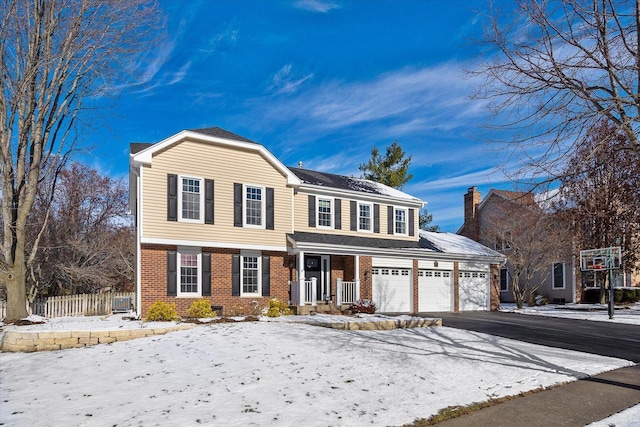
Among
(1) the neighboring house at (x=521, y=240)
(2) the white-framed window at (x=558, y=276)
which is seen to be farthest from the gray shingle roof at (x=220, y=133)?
(2) the white-framed window at (x=558, y=276)

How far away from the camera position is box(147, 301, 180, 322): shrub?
48.8ft

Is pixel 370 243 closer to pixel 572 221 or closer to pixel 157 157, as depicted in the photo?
pixel 157 157

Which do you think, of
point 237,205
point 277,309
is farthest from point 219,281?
point 237,205

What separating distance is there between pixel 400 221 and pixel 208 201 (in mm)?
9891

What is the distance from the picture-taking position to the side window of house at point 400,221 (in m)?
23.3

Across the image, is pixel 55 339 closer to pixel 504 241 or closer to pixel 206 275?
pixel 206 275

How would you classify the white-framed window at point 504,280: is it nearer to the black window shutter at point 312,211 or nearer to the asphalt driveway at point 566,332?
the asphalt driveway at point 566,332

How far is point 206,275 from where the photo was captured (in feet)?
56.4

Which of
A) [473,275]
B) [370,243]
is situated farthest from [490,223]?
[370,243]

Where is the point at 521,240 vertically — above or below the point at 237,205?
below

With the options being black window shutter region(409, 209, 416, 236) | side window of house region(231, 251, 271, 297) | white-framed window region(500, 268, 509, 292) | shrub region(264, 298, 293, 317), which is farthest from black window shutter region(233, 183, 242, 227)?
white-framed window region(500, 268, 509, 292)

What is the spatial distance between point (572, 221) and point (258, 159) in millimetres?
17664

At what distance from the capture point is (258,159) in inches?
742

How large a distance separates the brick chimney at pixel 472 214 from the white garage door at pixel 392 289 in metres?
14.1
